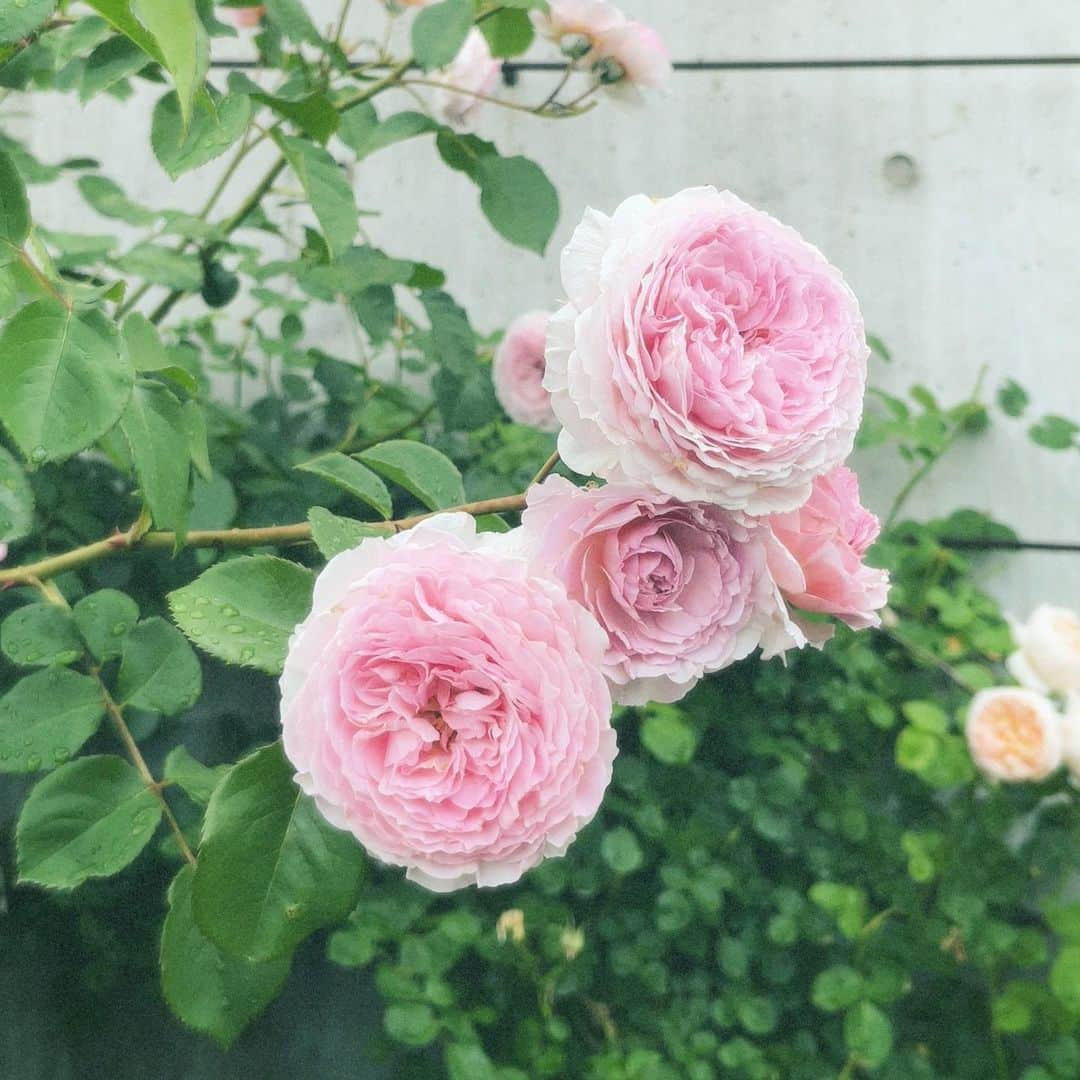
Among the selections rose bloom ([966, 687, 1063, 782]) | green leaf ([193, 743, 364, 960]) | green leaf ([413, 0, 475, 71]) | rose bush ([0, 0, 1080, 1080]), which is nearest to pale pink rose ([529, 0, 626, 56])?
rose bush ([0, 0, 1080, 1080])

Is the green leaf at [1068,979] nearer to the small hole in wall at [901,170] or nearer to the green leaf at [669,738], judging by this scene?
the green leaf at [669,738]

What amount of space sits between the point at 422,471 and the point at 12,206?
22cm

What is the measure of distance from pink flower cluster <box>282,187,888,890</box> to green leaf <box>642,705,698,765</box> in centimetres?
68

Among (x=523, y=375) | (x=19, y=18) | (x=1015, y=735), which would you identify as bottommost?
(x=1015, y=735)

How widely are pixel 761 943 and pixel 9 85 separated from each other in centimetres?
105

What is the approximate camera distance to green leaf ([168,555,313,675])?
0.40 metres

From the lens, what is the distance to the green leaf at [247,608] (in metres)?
0.40

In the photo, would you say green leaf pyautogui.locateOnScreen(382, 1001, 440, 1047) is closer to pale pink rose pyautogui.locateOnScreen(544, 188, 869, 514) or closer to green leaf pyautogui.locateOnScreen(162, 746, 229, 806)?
green leaf pyautogui.locateOnScreen(162, 746, 229, 806)

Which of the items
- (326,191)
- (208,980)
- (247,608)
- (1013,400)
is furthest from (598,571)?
(1013,400)

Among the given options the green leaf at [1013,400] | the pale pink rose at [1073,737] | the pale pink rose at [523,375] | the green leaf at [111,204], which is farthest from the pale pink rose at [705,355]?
A: the green leaf at [1013,400]

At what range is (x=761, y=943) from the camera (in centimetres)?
110

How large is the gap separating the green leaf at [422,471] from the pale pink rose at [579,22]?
1.61ft

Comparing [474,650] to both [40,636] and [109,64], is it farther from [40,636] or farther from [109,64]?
[109,64]

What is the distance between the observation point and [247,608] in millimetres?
417
